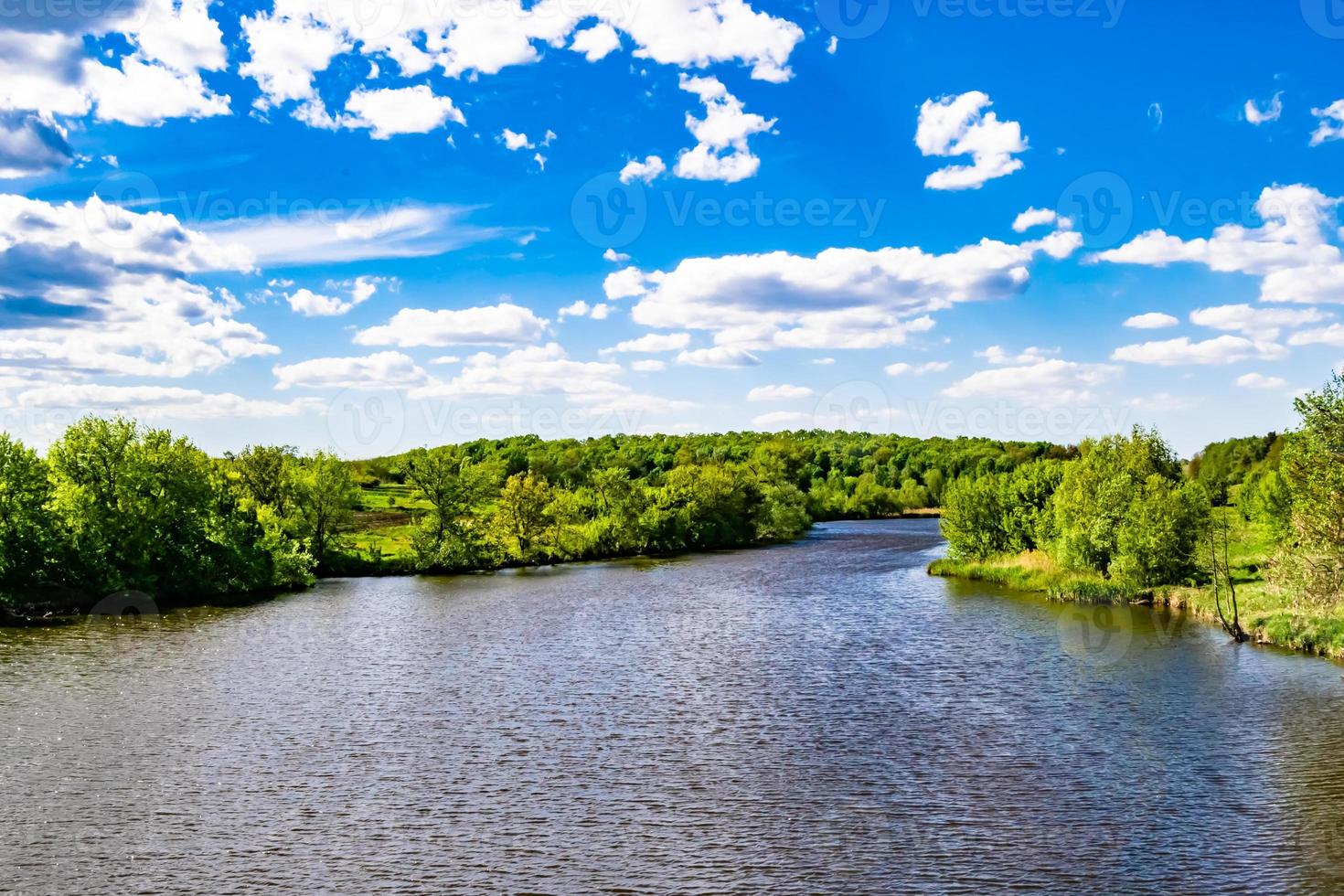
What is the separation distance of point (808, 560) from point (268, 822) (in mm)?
83450

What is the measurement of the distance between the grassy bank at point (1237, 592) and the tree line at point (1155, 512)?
1254 millimetres

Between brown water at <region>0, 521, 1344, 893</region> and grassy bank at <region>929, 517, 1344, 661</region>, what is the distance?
2.70 meters

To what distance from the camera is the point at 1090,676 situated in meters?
44.1

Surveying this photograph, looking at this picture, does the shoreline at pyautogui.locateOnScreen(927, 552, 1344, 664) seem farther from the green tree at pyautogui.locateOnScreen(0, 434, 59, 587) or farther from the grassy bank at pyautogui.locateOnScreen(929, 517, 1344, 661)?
the green tree at pyautogui.locateOnScreen(0, 434, 59, 587)

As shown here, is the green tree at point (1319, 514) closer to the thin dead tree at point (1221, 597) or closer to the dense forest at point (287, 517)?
the thin dead tree at point (1221, 597)

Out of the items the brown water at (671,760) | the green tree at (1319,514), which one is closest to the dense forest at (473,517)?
the green tree at (1319,514)

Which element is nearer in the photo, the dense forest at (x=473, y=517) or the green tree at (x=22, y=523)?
the dense forest at (x=473, y=517)

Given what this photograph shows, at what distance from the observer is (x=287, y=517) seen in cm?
9556

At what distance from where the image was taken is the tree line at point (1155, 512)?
46.0m

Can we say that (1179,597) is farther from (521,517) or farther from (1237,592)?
(521,517)

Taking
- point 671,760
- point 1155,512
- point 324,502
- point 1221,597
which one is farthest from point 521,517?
point 671,760

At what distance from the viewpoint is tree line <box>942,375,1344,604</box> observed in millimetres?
46000

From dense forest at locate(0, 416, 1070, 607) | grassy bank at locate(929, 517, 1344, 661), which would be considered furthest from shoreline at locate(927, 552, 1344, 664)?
dense forest at locate(0, 416, 1070, 607)

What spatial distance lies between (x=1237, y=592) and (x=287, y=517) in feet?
273
